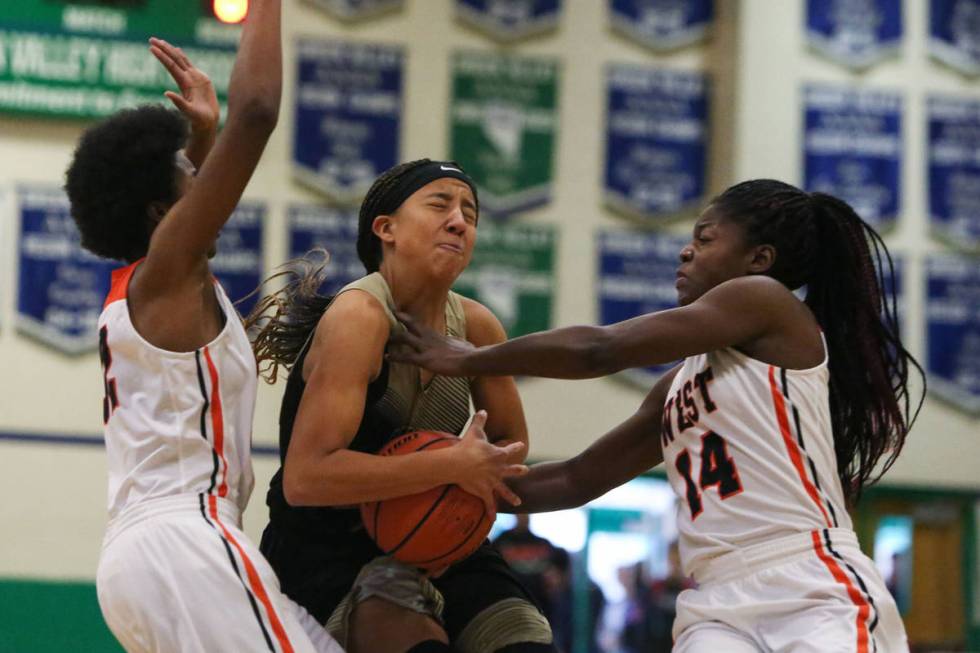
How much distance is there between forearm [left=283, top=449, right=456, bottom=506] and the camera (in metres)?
3.40

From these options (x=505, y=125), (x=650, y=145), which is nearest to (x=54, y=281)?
(x=505, y=125)

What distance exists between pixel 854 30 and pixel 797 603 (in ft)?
31.6

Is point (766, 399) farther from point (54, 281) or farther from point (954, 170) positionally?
point (954, 170)

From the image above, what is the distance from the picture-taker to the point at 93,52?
35.3 feet

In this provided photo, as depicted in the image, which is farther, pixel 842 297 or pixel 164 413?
pixel 842 297

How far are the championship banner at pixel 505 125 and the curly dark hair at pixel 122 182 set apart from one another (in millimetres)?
7833

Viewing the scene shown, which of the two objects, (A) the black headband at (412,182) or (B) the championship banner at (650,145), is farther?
(B) the championship banner at (650,145)

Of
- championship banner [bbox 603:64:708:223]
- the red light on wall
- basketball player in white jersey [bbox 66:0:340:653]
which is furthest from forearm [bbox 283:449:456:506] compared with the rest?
championship banner [bbox 603:64:708:223]

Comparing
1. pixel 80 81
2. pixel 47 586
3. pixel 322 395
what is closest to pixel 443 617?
pixel 322 395

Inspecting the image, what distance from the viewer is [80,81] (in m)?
10.8

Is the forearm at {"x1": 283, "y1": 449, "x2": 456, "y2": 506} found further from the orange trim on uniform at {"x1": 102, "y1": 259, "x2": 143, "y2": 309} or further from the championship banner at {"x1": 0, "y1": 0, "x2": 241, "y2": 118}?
the championship banner at {"x1": 0, "y1": 0, "x2": 241, "y2": 118}

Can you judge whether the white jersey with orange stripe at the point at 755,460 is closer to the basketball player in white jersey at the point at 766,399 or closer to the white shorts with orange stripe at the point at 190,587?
the basketball player in white jersey at the point at 766,399

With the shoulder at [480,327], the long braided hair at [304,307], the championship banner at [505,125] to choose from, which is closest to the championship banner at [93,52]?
the championship banner at [505,125]

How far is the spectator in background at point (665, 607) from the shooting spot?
10711mm
